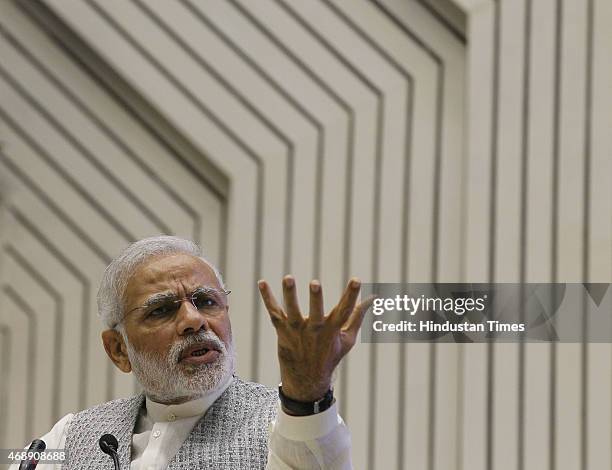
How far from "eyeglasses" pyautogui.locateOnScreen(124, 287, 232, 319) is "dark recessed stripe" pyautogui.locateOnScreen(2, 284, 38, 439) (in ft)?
3.40

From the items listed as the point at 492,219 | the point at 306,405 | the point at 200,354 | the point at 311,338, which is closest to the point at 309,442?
the point at 306,405

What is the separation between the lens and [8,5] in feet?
10.7

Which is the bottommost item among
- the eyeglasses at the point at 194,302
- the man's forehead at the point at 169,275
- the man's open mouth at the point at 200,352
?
the man's open mouth at the point at 200,352

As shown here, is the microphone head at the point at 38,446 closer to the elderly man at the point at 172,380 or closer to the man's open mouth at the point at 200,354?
the elderly man at the point at 172,380

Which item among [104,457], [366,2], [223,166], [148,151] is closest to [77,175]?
[148,151]

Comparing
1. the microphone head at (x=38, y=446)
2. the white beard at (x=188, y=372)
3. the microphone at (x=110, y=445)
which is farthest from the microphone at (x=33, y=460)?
the white beard at (x=188, y=372)

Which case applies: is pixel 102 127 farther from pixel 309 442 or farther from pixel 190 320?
pixel 309 442

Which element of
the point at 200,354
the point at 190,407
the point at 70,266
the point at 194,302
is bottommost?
the point at 190,407

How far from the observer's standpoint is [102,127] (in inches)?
124

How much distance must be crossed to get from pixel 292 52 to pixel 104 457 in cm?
126

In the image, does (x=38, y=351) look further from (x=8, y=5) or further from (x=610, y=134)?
(x=610, y=134)

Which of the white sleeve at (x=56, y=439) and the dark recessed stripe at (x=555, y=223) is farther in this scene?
the dark recessed stripe at (x=555, y=223)

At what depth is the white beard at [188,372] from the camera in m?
2.15

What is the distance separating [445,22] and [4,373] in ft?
4.98
